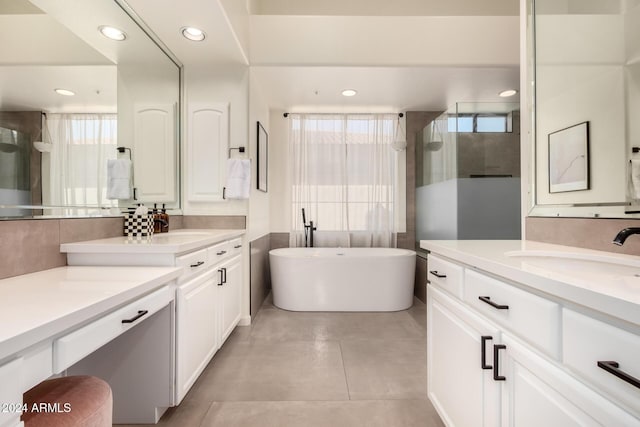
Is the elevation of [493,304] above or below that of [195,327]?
above

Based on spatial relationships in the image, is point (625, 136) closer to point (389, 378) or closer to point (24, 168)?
point (389, 378)

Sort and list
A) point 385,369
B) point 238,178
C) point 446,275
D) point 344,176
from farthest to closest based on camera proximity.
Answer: point 344,176, point 238,178, point 385,369, point 446,275

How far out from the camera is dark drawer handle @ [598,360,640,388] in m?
0.49

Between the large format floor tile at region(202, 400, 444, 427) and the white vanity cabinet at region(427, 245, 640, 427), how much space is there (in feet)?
0.71

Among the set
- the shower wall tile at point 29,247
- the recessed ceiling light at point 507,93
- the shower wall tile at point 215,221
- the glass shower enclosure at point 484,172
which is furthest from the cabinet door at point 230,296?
the recessed ceiling light at point 507,93

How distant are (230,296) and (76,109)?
1.50 m

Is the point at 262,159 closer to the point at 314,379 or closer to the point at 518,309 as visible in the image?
the point at 314,379

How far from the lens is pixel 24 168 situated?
1178mm

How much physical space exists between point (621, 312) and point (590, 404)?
223mm

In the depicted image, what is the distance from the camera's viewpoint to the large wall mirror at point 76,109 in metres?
1.14

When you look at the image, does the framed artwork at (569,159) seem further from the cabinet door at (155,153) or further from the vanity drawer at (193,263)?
the cabinet door at (155,153)

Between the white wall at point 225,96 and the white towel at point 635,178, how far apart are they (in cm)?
242

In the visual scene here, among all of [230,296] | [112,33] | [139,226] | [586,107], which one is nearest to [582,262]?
[586,107]

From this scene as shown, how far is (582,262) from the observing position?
105 cm
